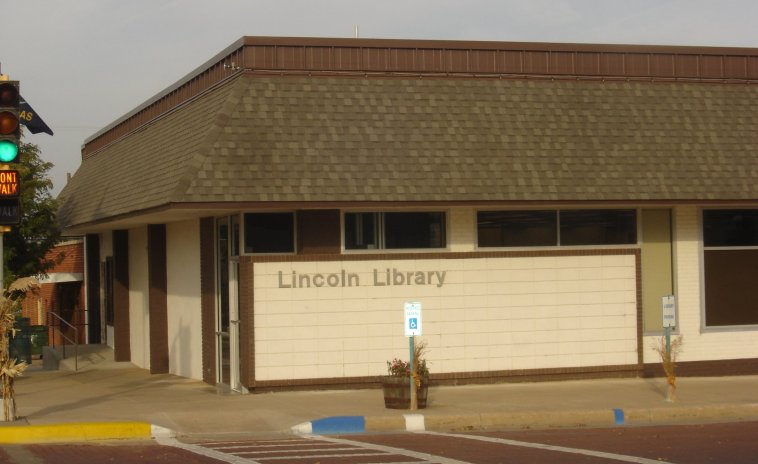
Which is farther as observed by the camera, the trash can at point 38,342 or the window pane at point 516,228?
the trash can at point 38,342

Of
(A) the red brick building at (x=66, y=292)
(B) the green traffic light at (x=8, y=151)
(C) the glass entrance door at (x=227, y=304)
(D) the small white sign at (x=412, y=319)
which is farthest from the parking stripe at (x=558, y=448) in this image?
(A) the red brick building at (x=66, y=292)

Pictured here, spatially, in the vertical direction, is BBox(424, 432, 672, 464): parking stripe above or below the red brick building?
below

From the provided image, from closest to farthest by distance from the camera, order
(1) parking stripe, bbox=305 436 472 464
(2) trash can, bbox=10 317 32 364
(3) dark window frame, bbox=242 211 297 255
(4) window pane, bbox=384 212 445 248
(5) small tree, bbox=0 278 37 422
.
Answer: (1) parking stripe, bbox=305 436 472 464
(5) small tree, bbox=0 278 37 422
(3) dark window frame, bbox=242 211 297 255
(4) window pane, bbox=384 212 445 248
(2) trash can, bbox=10 317 32 364

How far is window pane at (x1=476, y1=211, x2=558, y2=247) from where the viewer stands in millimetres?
19078

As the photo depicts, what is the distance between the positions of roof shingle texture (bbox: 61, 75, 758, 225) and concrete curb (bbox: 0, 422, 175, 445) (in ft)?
12.8

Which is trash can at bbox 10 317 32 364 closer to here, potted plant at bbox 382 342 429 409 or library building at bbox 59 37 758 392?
library building at bbox 59 37 758 392

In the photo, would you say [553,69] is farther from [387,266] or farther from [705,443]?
[705,443]

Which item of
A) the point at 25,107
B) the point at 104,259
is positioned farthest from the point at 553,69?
the point at 104,259

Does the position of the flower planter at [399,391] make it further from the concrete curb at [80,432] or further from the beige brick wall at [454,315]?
the concrete curb at [80,432]

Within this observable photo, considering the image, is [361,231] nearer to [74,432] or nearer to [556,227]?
[556,227]

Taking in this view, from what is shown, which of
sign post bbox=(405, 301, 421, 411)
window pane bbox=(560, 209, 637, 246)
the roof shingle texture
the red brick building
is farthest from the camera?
the red brick building

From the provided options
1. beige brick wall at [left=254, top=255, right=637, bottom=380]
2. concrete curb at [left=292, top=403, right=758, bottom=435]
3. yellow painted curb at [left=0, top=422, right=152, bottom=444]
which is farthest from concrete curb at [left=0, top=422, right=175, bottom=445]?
beige brick wall at [left=254, top=255, right=637, bottom=380]

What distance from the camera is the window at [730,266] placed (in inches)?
798

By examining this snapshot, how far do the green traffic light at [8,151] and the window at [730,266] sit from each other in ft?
40.3
